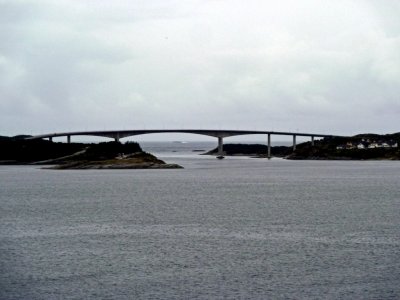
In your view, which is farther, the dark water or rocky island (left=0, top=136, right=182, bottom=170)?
rocky island (left=0, top=136, right=182, bottom=170)

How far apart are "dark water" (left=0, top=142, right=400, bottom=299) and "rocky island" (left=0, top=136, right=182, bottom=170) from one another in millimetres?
69878

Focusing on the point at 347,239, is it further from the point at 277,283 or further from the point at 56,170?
the point at 56,170

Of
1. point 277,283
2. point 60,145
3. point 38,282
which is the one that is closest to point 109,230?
point 38,282

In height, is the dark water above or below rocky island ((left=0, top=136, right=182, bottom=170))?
below

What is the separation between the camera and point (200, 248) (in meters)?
34.1

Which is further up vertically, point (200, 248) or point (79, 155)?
point (79, 155)

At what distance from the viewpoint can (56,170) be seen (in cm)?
12938

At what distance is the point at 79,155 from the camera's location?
14412 centimetres

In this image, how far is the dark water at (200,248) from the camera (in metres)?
25.5

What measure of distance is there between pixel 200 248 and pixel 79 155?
113 meters

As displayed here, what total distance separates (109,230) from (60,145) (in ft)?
398

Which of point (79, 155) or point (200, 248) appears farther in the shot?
point (79, 155)

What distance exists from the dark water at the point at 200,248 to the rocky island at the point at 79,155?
69878 mm

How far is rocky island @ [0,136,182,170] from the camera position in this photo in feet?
436
